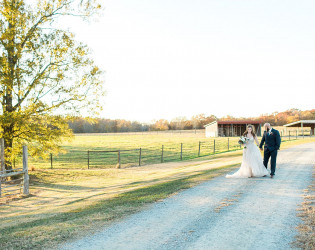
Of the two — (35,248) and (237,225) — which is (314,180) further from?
(35,248)

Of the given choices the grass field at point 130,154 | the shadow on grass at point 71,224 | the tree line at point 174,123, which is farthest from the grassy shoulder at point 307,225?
the tree line at point 174,123

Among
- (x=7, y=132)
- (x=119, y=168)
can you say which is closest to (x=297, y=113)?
(x=119, y=168)

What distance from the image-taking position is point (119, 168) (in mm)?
20844

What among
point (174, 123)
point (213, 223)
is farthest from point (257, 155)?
point (174, 123)

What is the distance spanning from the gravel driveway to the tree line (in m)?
92.5

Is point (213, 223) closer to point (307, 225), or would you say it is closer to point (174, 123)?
point (307, 225)

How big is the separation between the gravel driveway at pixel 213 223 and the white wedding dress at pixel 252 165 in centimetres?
170

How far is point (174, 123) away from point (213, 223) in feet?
445

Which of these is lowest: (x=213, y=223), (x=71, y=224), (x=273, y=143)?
(x=71, y=224)

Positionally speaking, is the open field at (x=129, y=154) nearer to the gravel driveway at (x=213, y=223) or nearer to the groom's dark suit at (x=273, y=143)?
the groom's dark suit at (x=273, y=143)

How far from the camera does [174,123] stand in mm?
141000

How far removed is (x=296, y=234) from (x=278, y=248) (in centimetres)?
75

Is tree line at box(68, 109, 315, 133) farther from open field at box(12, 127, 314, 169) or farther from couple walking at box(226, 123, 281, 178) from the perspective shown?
couple walking at box(226, 123, 281, 178)

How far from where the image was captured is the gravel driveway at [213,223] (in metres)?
4.69
